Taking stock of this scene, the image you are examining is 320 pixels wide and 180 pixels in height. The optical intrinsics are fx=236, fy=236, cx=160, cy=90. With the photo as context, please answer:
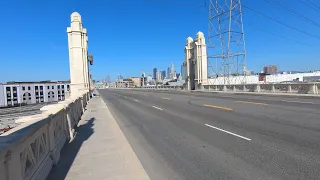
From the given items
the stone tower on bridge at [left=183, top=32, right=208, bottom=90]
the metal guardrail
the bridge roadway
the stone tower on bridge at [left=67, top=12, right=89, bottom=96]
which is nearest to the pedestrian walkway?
the bridge roadway

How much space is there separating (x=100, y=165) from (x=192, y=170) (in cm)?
205

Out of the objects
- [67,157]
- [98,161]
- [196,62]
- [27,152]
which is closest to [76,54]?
A: [67,157]

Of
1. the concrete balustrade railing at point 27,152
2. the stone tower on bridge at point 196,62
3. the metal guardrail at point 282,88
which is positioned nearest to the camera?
the concrete balustrade railing at point 27,152

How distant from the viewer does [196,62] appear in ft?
159

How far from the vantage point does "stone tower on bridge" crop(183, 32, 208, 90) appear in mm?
47250

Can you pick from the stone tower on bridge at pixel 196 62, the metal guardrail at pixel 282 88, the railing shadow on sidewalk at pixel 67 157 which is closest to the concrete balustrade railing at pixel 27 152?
the railing shadow on sidewalk at pixel 67 157

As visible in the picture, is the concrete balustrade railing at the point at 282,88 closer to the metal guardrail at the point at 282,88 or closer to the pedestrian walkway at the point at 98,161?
the metal guardrail at the point at 282,88

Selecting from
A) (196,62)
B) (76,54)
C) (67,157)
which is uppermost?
(196,62)

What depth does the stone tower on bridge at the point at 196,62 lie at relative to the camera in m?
47.2

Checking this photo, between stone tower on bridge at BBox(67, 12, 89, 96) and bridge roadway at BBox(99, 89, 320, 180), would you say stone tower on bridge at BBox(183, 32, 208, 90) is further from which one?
bridge roadway at BBox(99, 89, 320, 180)

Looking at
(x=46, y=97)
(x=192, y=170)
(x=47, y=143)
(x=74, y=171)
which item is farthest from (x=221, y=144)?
(x=46, y=97)

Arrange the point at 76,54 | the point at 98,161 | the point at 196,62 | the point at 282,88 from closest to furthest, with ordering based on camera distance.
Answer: the point at 98,161 < the point at 282,88 < the point at 76,54 < the point at 196,62

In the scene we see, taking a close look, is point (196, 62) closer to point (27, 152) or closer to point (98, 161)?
point (98, 161)

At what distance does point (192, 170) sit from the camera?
495 cm
